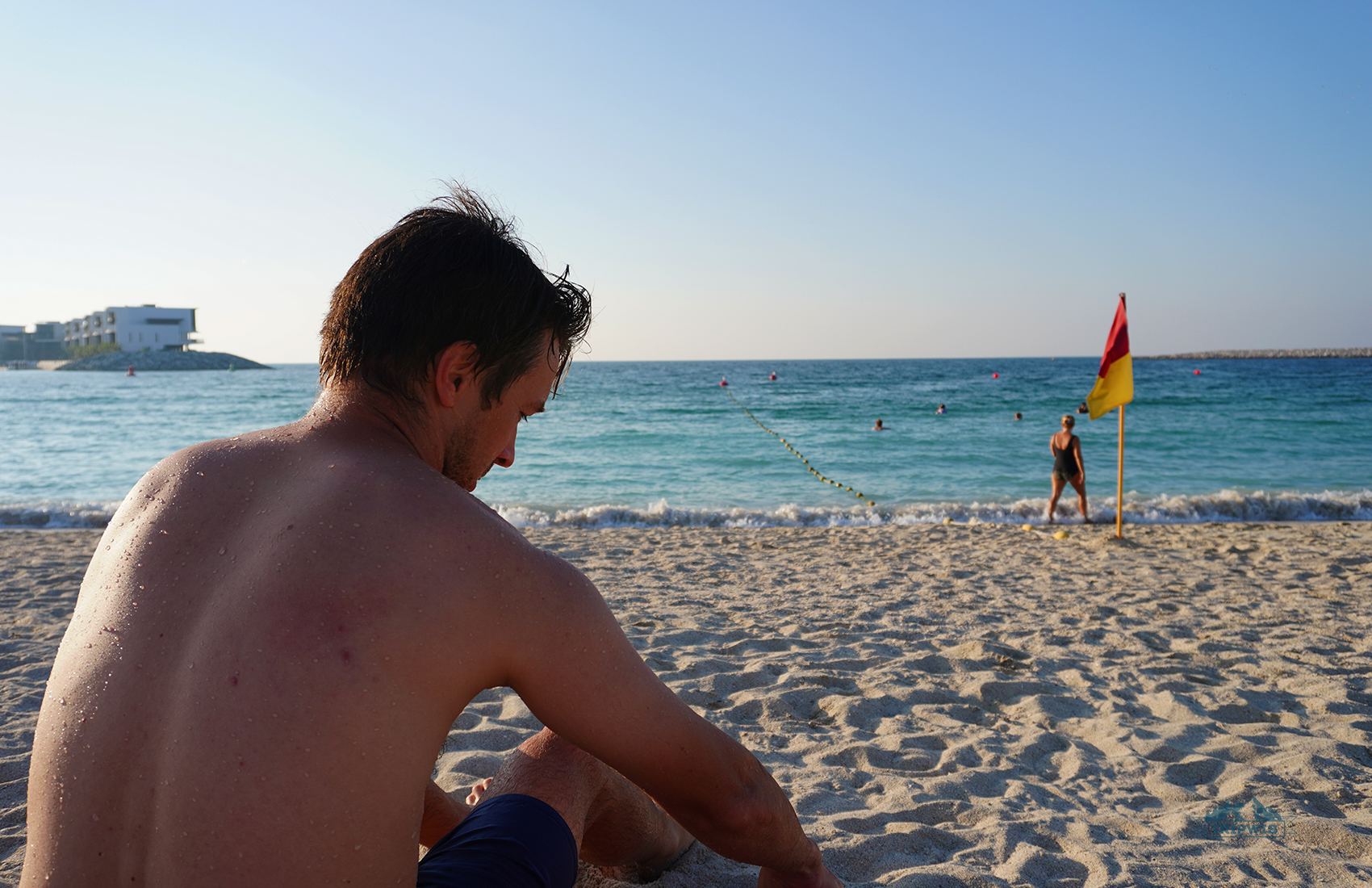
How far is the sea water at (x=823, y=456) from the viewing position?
9922 millimetres

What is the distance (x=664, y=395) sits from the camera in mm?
36156

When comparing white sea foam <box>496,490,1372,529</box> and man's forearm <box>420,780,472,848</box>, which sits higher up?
man's forearm <box>420,780,472,848</box>

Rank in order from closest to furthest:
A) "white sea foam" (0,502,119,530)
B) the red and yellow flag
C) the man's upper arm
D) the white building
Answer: the man's upper arm < the red and yellow flag < "white sea foam" (0,502,119,530) < the white building

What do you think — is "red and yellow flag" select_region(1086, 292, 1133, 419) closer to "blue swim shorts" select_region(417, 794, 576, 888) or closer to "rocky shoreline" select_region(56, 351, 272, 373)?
"blue swim shorts" select_region(417, 794, 576, 888)

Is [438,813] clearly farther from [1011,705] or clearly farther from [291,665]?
[1011,705]

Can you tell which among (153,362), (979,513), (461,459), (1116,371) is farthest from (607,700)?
(153,362)

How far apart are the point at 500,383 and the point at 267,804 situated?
2.25ft

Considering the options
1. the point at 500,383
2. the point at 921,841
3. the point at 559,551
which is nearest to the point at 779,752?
the point at 921,841

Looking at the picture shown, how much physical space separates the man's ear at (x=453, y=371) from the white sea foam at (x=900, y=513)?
8177 millimetres

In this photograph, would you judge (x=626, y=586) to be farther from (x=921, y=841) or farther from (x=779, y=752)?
(x=921, y=841)

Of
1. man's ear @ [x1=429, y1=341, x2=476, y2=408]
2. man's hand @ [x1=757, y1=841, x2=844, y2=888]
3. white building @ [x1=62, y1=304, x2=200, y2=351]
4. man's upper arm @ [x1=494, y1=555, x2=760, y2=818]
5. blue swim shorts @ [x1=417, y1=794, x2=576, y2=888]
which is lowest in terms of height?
man's hand @ [x1=757, y1=841, x2=844, y2=888]

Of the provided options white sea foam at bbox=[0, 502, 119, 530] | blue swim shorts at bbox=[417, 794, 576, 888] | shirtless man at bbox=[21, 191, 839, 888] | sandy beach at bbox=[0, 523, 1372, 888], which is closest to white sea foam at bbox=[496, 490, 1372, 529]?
sandy beach at bbox=[0, 523, 1372, 888]

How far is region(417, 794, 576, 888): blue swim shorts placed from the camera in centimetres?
125

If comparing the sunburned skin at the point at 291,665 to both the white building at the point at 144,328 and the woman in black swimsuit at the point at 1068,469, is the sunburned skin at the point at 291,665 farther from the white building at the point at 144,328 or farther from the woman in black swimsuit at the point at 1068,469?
the white building at the point at 144,328
